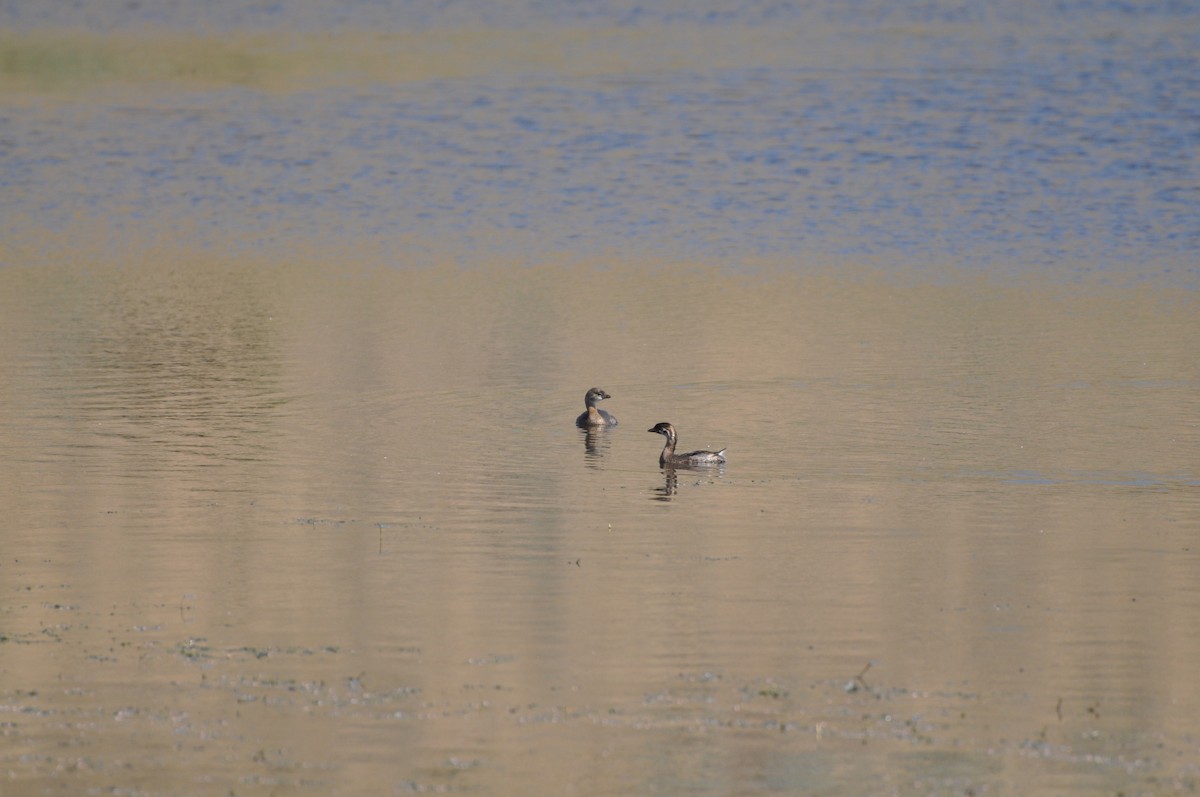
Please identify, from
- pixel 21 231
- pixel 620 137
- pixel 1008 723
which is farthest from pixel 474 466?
pixel 620 137

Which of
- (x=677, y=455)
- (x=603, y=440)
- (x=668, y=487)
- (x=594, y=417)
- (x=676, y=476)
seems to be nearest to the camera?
(x=668, y=487)

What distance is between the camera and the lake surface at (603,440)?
877cm

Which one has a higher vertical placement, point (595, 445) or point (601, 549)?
point (595, 445)

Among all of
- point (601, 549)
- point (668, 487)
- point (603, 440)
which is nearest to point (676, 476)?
point (668, 487)

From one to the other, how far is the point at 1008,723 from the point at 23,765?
4.02 meters

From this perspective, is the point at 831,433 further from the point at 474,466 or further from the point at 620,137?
the point at 620,137

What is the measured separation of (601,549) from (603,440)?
3.85 meters

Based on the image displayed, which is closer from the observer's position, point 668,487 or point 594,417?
point 668,487

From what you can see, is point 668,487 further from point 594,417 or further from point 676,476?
point 594,417

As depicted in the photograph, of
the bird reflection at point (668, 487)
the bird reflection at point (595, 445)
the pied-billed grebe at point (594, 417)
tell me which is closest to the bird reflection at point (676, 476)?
the bird reflection at point (668, 487)

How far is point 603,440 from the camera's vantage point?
1572cm

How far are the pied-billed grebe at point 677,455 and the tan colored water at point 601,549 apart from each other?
0.35 meters

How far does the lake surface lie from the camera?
877cm

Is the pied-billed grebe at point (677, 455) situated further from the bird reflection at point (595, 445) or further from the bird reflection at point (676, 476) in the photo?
the bird reflection at point (595, 445)
